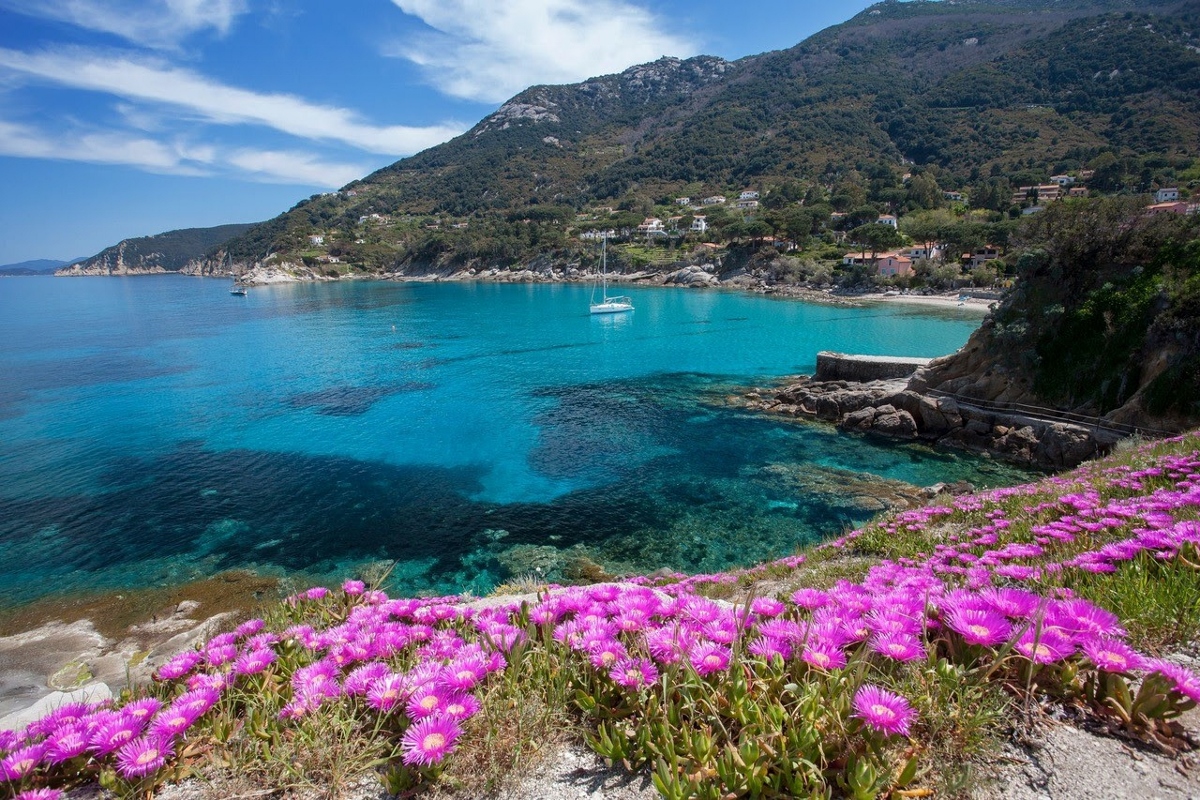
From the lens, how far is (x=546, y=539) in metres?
16.3

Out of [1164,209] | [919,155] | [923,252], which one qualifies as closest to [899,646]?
[1164,209]

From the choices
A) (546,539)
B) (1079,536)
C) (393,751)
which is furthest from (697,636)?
(546,539)

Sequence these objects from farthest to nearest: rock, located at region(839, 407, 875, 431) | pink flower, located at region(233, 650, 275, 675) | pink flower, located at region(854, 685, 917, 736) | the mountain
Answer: the mountain < rock, located at region(839, 407, 875, 431) < pink flower, located at region(233, 650, 275, 675) < pink flower, located at region(854, 685, 917, 736)

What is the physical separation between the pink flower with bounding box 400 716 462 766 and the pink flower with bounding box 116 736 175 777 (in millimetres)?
891

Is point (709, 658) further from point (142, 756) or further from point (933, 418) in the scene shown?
point (933, 418)

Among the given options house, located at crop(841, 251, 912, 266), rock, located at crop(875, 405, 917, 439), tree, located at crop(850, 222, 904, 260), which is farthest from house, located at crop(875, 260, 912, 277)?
rock, located at crop(875, 405, 917, 439)

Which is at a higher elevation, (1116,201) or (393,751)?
(1116,201)

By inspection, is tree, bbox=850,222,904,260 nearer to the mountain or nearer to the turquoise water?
the mountain

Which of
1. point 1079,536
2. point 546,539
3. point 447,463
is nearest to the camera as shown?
point 1079,536

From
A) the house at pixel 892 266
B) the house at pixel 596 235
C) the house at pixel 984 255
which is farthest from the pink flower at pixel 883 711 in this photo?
the house at pixel 596 235

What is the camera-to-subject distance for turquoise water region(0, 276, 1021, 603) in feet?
51.9

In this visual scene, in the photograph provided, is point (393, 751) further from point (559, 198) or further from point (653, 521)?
point (559, 198)

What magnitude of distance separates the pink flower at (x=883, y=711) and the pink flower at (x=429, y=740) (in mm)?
1434

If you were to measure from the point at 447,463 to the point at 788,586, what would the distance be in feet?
59.7
